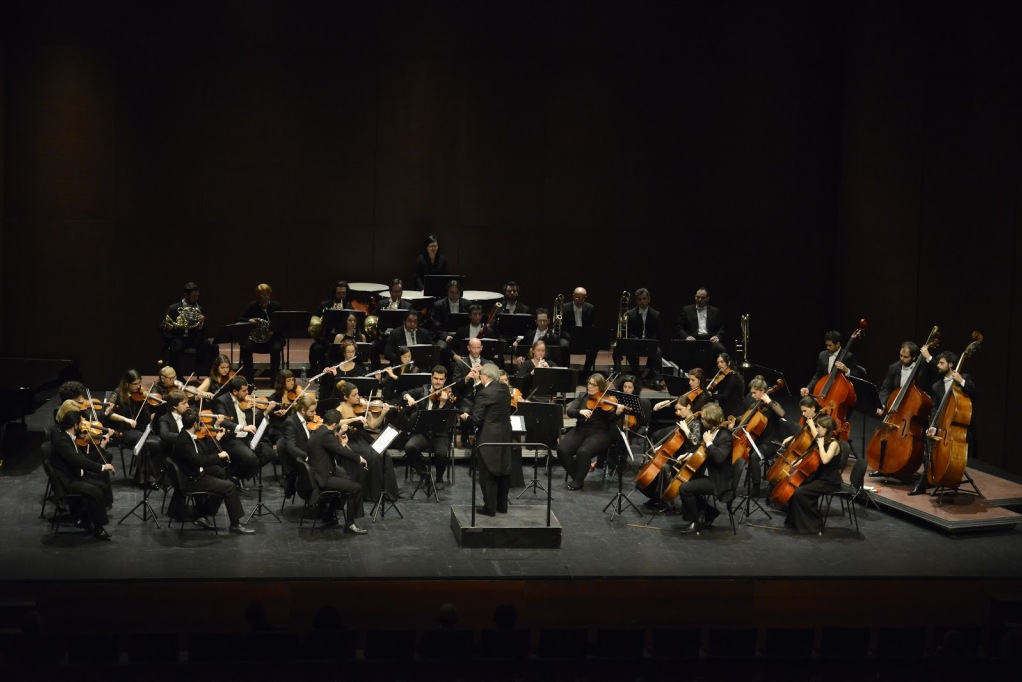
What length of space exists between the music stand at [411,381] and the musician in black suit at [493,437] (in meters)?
1.34

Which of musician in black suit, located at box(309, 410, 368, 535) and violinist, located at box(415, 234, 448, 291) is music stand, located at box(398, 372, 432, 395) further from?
violinist, located at box(415, 234, 448, 291)

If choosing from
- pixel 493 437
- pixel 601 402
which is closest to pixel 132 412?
pixel 493 437

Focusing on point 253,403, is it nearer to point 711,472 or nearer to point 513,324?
point 513,324

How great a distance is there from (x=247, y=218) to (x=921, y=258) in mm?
8767

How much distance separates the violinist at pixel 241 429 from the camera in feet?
37.4

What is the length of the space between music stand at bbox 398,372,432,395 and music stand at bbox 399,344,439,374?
2.45 ft

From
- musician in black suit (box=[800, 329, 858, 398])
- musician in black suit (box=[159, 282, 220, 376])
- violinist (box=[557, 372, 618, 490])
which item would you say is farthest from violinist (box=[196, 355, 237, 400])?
musician in black suit (box=[800, 329, 858, 398])

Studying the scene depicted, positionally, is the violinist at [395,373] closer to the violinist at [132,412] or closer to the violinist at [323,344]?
the violinist at [323,344]

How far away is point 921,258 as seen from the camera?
48.5 ft

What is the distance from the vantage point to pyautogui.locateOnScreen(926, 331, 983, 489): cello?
11.0 metres

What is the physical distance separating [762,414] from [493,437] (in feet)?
8.91
